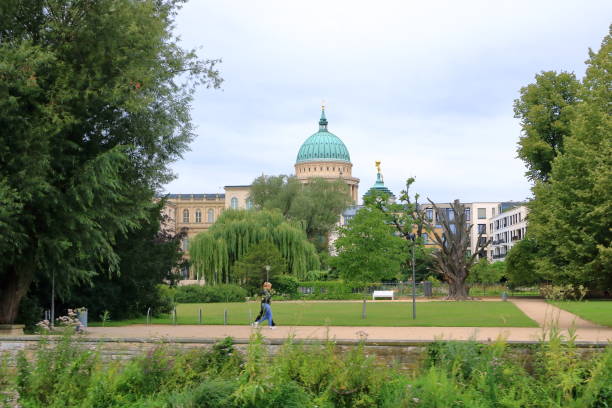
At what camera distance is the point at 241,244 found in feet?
202

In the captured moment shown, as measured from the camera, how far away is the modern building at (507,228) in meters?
95.3

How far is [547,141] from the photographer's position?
50.3 meters

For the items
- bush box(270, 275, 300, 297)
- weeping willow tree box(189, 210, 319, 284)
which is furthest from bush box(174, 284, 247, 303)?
bush box(270, 275, 300, 297)

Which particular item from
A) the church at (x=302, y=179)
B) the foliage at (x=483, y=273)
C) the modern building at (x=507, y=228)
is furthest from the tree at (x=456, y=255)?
the church at (x=302, y=179)

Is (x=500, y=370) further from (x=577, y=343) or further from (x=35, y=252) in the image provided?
(x=35, y=252)

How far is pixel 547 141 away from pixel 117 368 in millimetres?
43354

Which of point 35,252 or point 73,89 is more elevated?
point 73,89

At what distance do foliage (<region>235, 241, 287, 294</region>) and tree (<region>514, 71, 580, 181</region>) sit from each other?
64.2ft

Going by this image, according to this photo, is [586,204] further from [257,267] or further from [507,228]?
[507,228]

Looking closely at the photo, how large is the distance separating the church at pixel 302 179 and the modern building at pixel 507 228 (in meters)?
32.0

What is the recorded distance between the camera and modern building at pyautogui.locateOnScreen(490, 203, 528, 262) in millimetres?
95319

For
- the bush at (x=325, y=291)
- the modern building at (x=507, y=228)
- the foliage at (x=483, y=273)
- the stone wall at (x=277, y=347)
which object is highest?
the modern building at (x=507, y=228)

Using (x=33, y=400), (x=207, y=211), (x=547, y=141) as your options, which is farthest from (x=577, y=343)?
(x=207, y=211)

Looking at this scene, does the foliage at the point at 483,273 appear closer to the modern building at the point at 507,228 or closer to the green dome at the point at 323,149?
the modern building at the point at 507,228
